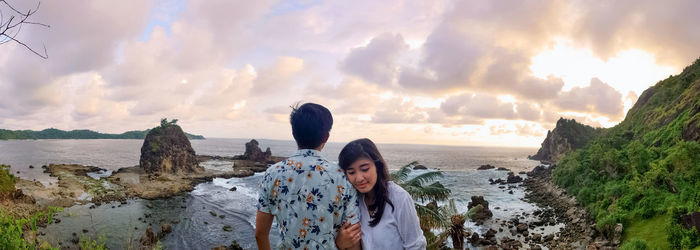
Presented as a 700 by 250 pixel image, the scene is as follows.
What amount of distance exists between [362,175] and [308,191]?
0.49 meters

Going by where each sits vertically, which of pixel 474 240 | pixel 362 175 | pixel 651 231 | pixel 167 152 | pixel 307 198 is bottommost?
pixel 474 240

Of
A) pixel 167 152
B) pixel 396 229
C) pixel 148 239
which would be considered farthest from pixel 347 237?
pixel 167 152

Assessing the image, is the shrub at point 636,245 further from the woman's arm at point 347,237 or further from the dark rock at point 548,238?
the woman's arm at point 347,237

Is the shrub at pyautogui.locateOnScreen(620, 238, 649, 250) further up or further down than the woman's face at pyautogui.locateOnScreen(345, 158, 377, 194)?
further down

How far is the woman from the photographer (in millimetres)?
2562

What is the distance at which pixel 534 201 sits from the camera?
1297 inches

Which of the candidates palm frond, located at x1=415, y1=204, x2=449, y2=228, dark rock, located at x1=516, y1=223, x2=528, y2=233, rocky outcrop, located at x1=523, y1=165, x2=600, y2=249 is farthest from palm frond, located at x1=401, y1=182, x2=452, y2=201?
dark rock, located at x1=516, y1=223, x2=528, y2=233

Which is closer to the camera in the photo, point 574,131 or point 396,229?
point 396,229

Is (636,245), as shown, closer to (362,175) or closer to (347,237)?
(362,175)

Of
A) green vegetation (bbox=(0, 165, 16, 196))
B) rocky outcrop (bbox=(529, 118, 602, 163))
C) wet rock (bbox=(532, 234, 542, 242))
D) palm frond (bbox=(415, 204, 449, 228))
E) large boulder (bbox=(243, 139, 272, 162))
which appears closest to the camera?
palm frond (bbox=(415, 204, 449, 228))

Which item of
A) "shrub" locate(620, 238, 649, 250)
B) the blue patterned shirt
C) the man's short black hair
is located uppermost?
the man's short black hair

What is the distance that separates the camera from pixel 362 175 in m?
2.62

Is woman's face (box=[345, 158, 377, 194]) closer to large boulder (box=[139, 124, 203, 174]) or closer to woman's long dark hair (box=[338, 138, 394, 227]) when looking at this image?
woman's long dark hair (box=[338, 138, 394, 227])

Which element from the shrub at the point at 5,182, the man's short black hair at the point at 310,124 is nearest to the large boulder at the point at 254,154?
the shrub at the point at 5,182
